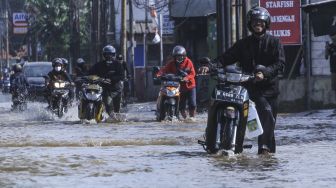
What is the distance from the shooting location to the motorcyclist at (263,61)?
10234 mm

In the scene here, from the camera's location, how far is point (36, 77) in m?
34.4

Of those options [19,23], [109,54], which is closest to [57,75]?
[109,54]

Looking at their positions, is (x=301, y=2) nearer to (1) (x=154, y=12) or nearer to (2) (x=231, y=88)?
(2) (x=231, y=88)

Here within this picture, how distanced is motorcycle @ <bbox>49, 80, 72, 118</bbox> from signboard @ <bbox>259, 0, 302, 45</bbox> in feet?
16.9

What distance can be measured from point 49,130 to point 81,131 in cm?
66

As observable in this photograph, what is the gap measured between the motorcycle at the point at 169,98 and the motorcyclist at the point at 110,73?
1.02 m

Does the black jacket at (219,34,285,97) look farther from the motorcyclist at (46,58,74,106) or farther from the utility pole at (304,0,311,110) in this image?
the motorcyclist at (46,58,74,106)

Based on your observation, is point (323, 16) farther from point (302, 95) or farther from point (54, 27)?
point (54, 27)

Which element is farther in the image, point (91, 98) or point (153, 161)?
point (91, 98)

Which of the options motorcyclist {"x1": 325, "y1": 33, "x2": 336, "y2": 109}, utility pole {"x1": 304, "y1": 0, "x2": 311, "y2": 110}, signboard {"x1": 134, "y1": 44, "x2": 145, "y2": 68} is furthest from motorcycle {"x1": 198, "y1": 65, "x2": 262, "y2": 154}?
signboard {"x1": 134, "y1": 44, "x2": 145, "y2": 68}

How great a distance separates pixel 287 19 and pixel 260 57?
12599 mm

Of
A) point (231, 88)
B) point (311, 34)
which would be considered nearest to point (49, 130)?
point (231, 88)

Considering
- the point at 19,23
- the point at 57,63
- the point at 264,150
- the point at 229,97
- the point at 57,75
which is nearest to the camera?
the point at 229,97

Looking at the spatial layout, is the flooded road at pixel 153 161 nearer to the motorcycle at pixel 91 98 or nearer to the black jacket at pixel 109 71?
the motorcycle at pixel 91 98
